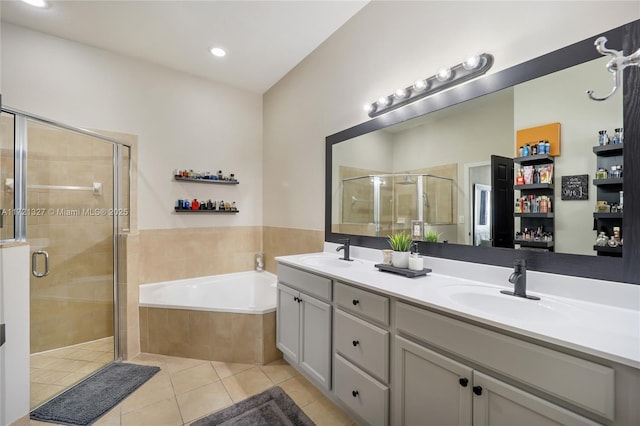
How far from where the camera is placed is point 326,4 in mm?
2150

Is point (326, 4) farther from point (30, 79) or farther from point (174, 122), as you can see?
point (30, 79)

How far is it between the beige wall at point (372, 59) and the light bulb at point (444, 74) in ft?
0.30

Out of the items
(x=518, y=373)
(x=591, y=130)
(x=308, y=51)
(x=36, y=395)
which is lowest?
(x=36, y=395)

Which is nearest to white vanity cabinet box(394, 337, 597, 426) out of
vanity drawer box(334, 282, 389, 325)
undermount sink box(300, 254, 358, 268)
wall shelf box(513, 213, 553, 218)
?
vanity drawer box(334, 282, 389, 325)

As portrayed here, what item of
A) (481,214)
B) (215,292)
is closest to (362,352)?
(481,214)

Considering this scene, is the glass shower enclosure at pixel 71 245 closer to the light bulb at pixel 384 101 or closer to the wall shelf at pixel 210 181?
the wall shelf at pixel 210 181

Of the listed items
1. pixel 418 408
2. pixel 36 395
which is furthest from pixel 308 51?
pixel 36 395

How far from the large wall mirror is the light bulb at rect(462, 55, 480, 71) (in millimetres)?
85

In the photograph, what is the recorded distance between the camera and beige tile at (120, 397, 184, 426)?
5.61 feet

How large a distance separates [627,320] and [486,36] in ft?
4.70

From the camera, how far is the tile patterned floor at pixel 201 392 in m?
1.75

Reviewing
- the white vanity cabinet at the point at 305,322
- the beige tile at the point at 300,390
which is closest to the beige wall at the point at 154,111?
the white vanity cabinet at the point at 305,322

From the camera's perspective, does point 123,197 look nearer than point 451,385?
No

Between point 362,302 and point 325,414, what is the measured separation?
86 cm
